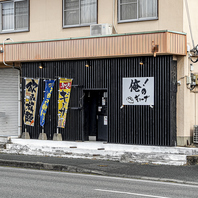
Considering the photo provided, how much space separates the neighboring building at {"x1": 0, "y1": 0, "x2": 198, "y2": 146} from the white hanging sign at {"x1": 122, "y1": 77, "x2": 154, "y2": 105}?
0.04 metres

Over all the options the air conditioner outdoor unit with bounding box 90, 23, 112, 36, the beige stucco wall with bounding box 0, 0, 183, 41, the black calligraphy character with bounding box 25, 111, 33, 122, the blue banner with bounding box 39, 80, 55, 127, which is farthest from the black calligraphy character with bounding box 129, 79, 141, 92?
the black calligraphy character with bounding box 25, 111, 33, 122

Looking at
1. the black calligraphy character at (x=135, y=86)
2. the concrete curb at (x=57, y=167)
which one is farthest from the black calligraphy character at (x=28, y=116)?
the black calligraphy character at (x=135, y=86)

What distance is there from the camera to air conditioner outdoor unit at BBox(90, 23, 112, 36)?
17.8m

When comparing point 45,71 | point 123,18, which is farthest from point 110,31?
point 45,71

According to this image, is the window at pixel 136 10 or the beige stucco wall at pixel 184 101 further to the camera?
the window at pixel 136 10

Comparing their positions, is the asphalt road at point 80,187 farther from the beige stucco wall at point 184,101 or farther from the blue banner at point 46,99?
the blue banner at point 46,99

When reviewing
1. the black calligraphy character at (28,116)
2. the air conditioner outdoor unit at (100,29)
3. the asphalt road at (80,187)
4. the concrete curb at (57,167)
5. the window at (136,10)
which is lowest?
the concrete curb at (57,167)

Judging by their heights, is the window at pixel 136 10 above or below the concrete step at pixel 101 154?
above

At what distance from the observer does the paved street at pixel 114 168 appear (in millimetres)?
13459

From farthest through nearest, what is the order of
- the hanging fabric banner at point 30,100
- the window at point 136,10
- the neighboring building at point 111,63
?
the hanging fabric banner at point 30,100 < the window at point 136,10 < the neighboring building at point 111,63

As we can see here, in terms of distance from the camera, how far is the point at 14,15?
2070cm

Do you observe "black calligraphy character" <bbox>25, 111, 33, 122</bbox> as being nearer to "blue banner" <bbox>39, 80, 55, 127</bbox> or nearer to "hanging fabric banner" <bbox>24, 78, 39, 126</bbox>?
"hanging fabric banner" <bbox>24, 78, 39, 126</bbox>

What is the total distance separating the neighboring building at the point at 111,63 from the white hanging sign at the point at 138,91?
1.5 inches

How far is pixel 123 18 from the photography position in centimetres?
1814
